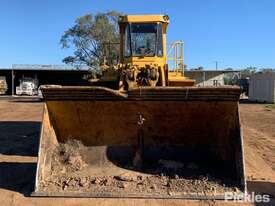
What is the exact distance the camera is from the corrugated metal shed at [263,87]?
33.8 metres

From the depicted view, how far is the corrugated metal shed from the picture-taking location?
33.8 metres

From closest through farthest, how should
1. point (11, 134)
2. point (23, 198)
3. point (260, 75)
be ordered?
point (23, 198)
point (11, 134)
point (260, 75)

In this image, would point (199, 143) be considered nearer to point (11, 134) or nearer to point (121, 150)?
point (121, 150)

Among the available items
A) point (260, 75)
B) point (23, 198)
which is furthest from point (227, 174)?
point (260, 75)

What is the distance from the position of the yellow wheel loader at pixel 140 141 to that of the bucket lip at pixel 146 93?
14 millimetres

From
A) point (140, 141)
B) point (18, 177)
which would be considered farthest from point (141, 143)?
point (18, 177)

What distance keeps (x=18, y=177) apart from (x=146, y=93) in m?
2.51

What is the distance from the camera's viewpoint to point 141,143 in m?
6.92

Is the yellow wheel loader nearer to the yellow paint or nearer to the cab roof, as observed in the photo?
the yellow paint

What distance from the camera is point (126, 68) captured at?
355 inches

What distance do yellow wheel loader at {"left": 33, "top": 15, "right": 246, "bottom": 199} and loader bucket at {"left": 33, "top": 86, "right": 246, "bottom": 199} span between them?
14 millimetres

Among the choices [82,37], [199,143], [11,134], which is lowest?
[11,134]

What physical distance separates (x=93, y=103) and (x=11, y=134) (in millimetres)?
6523

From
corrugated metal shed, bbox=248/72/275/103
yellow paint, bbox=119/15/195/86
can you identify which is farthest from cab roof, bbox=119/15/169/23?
corrugated metal shed, bbox=248/72/275/103
